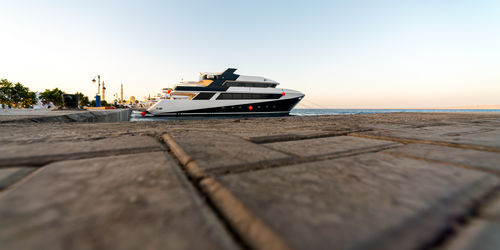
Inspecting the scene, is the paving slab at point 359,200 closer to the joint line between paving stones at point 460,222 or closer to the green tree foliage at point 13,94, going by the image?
the joint line between paving stones at point 460,222

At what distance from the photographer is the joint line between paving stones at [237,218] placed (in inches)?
13.9

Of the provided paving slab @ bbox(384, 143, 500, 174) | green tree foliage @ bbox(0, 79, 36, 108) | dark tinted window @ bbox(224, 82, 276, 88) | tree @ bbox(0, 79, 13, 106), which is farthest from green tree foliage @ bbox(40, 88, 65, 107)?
paving slab @ bbox(384, 143, 500, 174)

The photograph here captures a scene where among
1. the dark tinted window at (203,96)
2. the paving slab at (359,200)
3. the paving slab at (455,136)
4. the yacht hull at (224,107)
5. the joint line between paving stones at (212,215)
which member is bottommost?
the joint line between paving stones at (212,215)

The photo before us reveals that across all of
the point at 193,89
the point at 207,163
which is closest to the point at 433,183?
the point at 207,163

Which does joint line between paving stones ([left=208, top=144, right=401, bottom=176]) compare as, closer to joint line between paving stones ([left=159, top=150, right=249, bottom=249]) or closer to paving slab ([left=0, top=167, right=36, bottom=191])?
joint line between paving stones ([left=159, top=150, right=249, bottom=249])

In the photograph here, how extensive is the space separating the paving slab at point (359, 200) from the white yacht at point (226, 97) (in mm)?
18212

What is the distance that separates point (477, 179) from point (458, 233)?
0.39 m

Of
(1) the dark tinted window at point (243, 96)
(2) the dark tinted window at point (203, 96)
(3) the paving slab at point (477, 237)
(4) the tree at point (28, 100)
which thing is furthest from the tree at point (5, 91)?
(3) the paving slab at point (477, 237)

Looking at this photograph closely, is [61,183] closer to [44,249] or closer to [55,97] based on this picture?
[44,249]

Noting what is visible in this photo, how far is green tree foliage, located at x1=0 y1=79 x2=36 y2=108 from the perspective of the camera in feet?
87.9

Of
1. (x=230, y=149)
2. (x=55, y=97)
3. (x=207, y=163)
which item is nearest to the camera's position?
(x=207, y=163)

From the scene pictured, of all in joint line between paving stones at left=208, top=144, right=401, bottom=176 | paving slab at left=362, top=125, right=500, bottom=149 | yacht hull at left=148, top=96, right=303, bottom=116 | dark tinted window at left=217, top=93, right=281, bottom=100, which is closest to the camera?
joint line between paving stones at left=208, top=144, right=401, bottom=176

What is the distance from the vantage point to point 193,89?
1809cm

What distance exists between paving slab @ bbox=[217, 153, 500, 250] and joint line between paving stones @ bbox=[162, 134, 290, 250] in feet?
0.05
